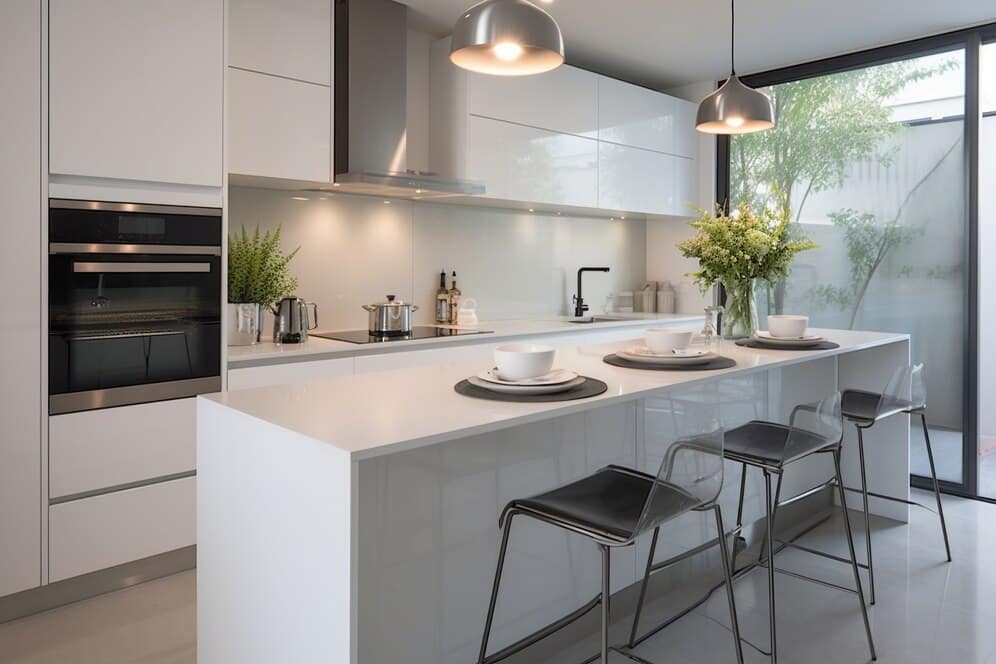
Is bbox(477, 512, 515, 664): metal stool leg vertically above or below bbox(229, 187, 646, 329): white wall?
below

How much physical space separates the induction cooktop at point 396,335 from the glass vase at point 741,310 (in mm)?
1287

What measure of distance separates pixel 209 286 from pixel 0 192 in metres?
0.75

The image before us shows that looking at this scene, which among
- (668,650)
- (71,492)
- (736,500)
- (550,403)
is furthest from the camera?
(736,500)

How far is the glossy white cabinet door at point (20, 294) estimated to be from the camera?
233 centimetres

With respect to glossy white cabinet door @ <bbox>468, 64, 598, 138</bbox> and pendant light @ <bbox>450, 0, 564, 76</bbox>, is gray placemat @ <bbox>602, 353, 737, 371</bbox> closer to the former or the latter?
pendant light @ <bbox>450, 0, 564, 76</bbox>

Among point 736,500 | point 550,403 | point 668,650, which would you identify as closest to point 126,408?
point 550,403

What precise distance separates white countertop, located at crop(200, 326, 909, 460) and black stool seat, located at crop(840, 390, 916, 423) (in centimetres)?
83

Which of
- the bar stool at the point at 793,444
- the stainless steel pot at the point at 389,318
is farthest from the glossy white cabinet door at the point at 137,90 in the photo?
the bar stool at the point at 793,444

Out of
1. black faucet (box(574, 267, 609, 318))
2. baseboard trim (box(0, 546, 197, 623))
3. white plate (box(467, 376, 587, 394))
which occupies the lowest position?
baseboard trim (box(0, 546, 197, 623))

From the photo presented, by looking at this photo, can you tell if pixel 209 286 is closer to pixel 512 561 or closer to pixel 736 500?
pixel 512 561

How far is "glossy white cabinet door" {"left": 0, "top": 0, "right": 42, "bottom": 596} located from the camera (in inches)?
91.6

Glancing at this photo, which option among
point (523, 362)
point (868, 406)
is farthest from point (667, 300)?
point (523, 362)

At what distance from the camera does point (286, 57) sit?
313 centimetres

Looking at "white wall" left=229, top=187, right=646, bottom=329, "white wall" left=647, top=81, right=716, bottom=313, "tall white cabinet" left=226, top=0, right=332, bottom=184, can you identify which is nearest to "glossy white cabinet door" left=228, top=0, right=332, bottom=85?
"tall white cabinet" left=226, top=0, right=332, bottom=184
